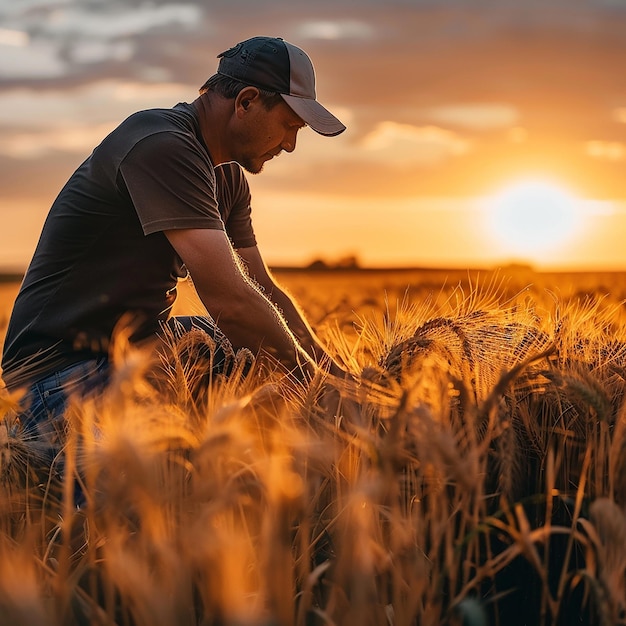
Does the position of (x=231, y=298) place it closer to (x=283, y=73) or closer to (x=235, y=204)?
(x=283, y=73)

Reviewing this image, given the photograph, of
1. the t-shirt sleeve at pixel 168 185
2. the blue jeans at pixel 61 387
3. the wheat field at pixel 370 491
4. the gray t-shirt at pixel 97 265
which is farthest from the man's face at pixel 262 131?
the wheat field at pixel 370 491

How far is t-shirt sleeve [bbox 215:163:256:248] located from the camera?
3.50 meters

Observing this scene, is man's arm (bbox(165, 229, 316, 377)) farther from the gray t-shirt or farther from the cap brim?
the cap brim

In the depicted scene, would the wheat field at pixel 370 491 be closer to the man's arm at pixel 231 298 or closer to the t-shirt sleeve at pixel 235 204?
the man's arm at pixel 231 298

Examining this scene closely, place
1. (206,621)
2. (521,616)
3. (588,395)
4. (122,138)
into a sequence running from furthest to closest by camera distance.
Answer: (122,138) → (521,616) → (588,395) → (206,621)

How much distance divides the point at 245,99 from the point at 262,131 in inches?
4.7

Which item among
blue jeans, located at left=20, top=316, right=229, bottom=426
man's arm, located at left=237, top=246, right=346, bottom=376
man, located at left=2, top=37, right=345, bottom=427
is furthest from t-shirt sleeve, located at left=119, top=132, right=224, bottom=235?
man's arm, located at left=237, top=246, right=346, bottom=376

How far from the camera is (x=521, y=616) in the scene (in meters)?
1.72

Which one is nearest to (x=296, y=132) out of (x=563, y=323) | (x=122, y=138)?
(x=122, y=138)

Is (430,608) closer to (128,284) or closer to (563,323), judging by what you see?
(563,323)

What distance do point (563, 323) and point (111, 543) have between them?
4.50 ft

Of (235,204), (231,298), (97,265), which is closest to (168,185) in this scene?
(231,298)

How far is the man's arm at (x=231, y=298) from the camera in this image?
256 cm

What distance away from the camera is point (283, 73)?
3006mm
